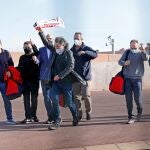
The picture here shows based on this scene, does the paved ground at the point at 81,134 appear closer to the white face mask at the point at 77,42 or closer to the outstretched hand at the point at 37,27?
the white face mask at the point at 77,42

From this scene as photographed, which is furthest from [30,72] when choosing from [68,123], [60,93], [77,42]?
[68,123]

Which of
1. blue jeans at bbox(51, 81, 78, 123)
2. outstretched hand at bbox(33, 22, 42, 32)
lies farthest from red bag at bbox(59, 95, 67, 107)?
outstretched hand at bbox(33, 22, 42, 32)

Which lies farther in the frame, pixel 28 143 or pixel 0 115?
pixel 0 115

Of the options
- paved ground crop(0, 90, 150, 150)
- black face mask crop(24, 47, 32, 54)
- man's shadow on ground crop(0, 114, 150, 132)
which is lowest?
man's shadow on ground crop(0, 114, 150, 132)

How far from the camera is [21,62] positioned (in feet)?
24.1

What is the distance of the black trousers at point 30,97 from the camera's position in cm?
731

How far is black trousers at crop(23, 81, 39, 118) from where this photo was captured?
7309mm

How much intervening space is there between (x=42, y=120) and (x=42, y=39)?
5.53ft

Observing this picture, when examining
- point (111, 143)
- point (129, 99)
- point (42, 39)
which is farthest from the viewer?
point (129, 99)

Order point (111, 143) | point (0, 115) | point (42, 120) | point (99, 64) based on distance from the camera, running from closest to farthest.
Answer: point (111, 143), point (42, 120), point (0, 115), point (99, 64)

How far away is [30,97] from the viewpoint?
755cm

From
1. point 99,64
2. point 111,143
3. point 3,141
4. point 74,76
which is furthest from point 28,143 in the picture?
point 99,64

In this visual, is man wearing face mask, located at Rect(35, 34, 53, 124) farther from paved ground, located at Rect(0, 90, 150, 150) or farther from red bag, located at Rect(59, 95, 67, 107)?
paved ground, located at Rect(0, 90, 150, 150)

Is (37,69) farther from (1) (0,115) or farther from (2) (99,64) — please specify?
(2) (99,64)
